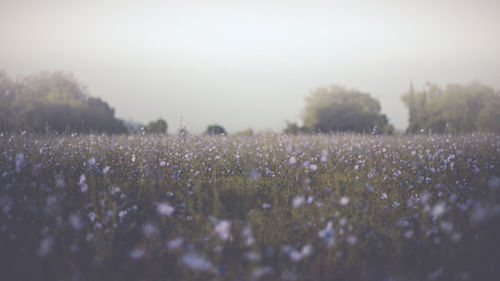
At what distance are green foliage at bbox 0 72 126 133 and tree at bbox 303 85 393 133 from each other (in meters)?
17.5

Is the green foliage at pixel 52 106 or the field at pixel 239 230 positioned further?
the green foliage at pixel 52 106

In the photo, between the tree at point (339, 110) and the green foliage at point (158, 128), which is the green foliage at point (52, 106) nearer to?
the green foliage at point (158, 128)

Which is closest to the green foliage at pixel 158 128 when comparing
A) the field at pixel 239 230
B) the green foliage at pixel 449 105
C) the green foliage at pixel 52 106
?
the field at pixel 239 230

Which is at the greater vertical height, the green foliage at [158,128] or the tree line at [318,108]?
the tree line at [318,108]

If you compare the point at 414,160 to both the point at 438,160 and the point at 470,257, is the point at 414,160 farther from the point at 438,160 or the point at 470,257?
the point at 470,257

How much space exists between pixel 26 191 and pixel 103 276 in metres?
1.79

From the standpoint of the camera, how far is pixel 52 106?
58.9 ft

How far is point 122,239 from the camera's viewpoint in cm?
272

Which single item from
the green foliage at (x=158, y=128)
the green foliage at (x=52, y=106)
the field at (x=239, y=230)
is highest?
the green foliage at (x=52, y=106)

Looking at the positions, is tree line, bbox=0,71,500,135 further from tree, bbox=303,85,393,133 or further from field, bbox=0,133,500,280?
field, bbox=0,133,500,280

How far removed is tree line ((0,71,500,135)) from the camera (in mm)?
16703

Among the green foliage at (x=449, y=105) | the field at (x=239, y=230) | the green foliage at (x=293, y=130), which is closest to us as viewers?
the field at (x=239, y=230)

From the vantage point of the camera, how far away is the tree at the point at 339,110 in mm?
26328

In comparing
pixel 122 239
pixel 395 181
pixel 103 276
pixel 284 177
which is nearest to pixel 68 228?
pixel 122 239
